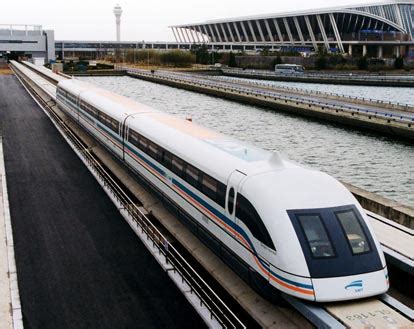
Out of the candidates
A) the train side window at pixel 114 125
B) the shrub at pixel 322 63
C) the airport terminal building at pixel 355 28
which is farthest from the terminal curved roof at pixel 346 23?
the train side window at pixel 114 125

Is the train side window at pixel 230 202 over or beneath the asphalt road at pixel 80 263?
over

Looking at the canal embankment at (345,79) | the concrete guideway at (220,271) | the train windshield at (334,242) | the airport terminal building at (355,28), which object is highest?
the airport terminal building at (355,28)

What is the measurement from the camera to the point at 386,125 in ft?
172

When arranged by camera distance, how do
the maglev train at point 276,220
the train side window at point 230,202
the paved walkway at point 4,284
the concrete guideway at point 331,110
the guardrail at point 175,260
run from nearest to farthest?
the maglev train at point 276,220, the paved walkway at point 4,284, the guardrail at point 175,260, the train side window at point 230,202, the concrete guideway at point 331,110

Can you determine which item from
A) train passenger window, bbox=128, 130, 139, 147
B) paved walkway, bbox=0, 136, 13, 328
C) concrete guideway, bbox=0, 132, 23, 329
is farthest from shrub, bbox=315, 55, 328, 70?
paved walkway, bbox=0, 136, 13, 328

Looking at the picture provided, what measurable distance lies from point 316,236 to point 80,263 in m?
7.89

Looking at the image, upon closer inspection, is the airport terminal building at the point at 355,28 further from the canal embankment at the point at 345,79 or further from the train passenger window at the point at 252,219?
the train passenger window at the point at 252,219

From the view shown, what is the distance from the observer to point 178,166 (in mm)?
19016

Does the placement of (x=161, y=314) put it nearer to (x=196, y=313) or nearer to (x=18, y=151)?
(x=196, y=313)

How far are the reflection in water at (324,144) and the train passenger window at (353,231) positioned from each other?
22.5 m

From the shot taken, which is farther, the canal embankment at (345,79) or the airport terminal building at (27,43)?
the airport terminal building at (27,43)

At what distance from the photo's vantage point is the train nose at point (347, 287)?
11.7m

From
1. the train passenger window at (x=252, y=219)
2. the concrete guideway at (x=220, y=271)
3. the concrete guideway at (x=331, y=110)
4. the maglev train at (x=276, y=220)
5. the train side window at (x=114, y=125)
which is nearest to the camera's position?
the maglev train at (x=276, y=220)

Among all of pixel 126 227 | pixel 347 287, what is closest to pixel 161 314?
pixel 347 287
